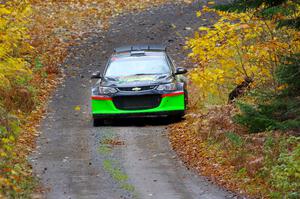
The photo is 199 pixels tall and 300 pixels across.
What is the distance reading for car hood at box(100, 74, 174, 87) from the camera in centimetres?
1753

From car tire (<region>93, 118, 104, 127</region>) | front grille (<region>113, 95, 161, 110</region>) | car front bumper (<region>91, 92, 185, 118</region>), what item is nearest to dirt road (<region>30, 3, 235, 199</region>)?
car tire (<region>93, 118, 104, 127</region>)

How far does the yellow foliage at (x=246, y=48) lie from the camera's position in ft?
48.1

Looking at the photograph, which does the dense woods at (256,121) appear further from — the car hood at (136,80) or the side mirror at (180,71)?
the car hood at (136,80)

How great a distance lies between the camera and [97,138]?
52.9ft

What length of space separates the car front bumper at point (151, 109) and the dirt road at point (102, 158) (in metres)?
0.33

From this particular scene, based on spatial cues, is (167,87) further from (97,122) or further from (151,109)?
(97,122)

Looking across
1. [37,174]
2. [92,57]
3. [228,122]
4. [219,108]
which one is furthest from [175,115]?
[92,57]

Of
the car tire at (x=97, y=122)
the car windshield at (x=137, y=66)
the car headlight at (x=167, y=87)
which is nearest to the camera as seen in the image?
the car headlight at (x=167, y=87)

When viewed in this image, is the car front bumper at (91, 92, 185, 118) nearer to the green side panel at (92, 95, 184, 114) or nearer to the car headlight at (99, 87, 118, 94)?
the green side panel at (92, 95, 184, 114)

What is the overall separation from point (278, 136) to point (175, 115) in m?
5.37

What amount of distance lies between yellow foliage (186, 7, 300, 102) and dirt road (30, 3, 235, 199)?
1852 millimetres

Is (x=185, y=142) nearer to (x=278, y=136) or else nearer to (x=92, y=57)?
(x=278, y=136)

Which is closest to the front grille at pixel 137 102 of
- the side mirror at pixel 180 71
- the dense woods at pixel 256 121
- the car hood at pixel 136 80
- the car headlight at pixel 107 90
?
the car headlight at pixel 107 90

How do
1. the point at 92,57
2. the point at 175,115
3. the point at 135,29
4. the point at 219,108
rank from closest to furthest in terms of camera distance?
the point at 219,108
the point at 175,115
the point at 92,57
the point at 135,29
